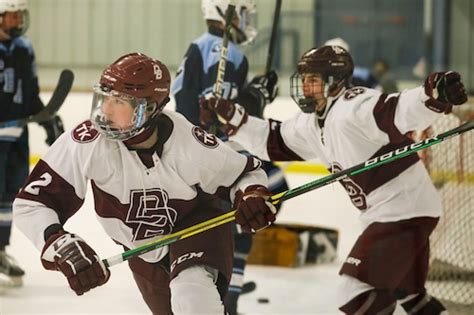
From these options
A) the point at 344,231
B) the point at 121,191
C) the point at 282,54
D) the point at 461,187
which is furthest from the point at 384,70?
the point at 121,191

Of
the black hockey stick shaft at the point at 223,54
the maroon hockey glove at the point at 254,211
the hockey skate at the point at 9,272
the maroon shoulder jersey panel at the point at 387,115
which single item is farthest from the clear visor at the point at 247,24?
the hockey skate at the point at 9,272

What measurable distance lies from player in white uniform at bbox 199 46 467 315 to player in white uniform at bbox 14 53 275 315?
450 mm

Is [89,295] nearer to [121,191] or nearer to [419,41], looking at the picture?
[121,191]

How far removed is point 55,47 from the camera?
504 centimetres

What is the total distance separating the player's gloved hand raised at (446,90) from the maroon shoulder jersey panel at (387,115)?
0.56ft

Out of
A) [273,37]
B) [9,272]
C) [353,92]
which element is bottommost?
[9,272]

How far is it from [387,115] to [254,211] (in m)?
0.62

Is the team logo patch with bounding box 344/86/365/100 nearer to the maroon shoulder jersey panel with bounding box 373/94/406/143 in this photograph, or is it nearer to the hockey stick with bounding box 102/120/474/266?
the maroon shoulder jersey panel with bounding box 373/94/406/143

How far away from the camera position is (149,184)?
9.01ft

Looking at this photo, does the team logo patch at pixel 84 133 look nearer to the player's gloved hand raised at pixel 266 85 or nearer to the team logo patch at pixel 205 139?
the team logo patch at pixel 205 139

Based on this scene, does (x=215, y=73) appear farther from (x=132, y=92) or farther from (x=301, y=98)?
(x=132, y=92)

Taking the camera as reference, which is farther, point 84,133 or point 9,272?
point 9,272

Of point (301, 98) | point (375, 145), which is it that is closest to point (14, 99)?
point (301, 98)

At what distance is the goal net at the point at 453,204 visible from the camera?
3.93 metres
